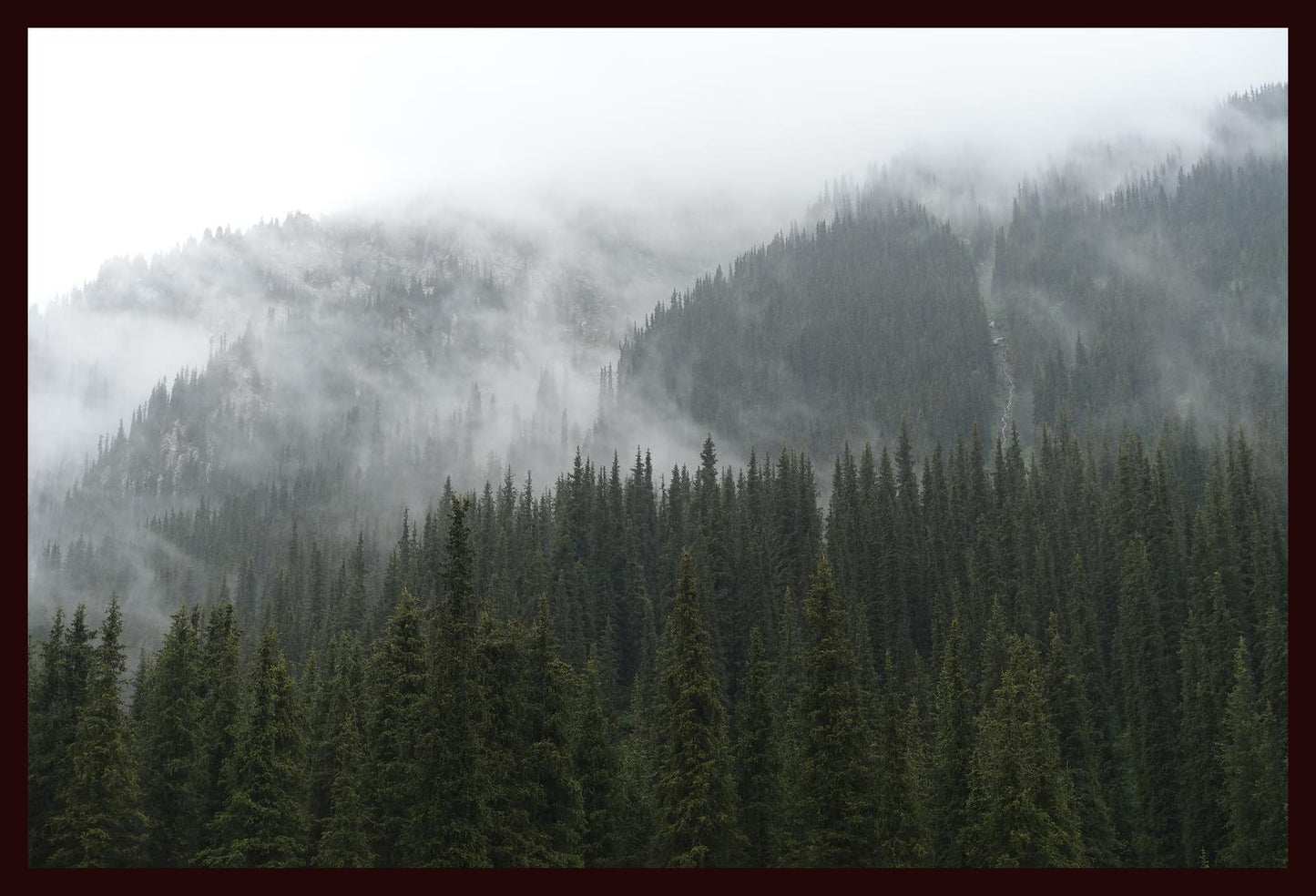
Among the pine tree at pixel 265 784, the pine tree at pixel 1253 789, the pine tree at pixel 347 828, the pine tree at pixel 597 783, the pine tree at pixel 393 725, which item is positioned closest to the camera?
the pine tree at pixel 347 828

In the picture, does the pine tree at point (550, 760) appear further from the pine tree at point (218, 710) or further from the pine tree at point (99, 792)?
the pine tree at point (99, 792)

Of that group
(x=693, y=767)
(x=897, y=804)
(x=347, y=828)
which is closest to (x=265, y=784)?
(x=347, y=828)

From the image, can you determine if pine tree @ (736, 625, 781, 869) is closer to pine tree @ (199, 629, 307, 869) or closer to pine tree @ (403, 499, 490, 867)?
pine tree @ (403, 499, 490, 867)

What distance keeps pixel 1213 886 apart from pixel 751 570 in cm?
10573

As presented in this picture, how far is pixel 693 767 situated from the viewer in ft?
152

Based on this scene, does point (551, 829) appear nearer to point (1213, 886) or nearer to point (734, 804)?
point (734, 804)

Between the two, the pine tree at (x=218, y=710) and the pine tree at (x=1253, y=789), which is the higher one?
the pine tree at (x=218, y=710)

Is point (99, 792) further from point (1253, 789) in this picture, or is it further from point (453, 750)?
point (1253, 789)

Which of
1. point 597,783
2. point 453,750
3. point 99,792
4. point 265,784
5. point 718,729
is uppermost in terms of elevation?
point 718,729

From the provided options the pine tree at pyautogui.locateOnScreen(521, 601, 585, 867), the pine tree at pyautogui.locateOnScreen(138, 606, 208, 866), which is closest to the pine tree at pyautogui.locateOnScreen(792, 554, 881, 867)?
the pine tree at pyautogui.locateOnScreen(521, 601, 585, 867)

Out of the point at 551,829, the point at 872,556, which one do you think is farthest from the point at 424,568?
the point at 551,829

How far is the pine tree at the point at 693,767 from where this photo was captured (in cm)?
4562

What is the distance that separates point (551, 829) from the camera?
A: 4612 cm

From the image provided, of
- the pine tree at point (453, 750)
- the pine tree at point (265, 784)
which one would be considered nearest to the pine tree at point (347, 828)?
the pine tree at point (265, 784)
